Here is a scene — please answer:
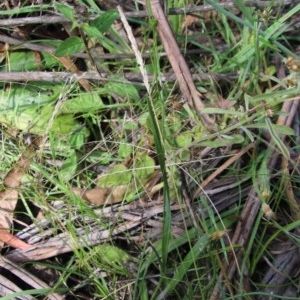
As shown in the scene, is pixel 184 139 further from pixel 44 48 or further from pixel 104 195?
pixel 44 48

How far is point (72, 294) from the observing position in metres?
1.52

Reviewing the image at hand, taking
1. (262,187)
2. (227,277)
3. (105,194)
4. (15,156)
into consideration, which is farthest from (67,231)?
(262,187)

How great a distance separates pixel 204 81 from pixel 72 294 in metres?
0.73

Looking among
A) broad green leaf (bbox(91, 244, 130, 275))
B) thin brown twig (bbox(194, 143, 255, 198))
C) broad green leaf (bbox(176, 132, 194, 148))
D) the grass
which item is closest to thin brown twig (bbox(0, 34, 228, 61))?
the grass

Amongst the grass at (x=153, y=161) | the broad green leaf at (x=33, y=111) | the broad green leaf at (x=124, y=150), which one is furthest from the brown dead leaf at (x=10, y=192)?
the broad green leaf at (x=124, y=150)

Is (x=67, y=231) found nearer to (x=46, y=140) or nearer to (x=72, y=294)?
(x=72, y=294)

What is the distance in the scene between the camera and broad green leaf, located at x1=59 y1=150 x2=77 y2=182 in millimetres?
1632

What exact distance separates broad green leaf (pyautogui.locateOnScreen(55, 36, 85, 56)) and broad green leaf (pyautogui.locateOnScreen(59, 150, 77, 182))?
0.95ft

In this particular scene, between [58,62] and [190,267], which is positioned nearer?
[190,267]

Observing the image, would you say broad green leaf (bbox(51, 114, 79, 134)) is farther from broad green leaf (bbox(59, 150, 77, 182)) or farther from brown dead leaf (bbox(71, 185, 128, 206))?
brown dead leaf (bbox(71, 185, 128, 206))

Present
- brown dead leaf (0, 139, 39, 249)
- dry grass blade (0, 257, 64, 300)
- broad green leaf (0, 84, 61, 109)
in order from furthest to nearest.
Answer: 1. broad green leaf (0, 84, 61, 109)
2. brown dead leaf (0, 139, 39, 249)
3. dry grass blade (0, 257, 64, 300)

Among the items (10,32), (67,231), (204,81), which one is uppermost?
(10,32)

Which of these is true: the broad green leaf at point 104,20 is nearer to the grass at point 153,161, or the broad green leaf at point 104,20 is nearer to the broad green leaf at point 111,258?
the grass at point 153,161

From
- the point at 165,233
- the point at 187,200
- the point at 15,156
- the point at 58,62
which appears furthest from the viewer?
the point at 58,62
